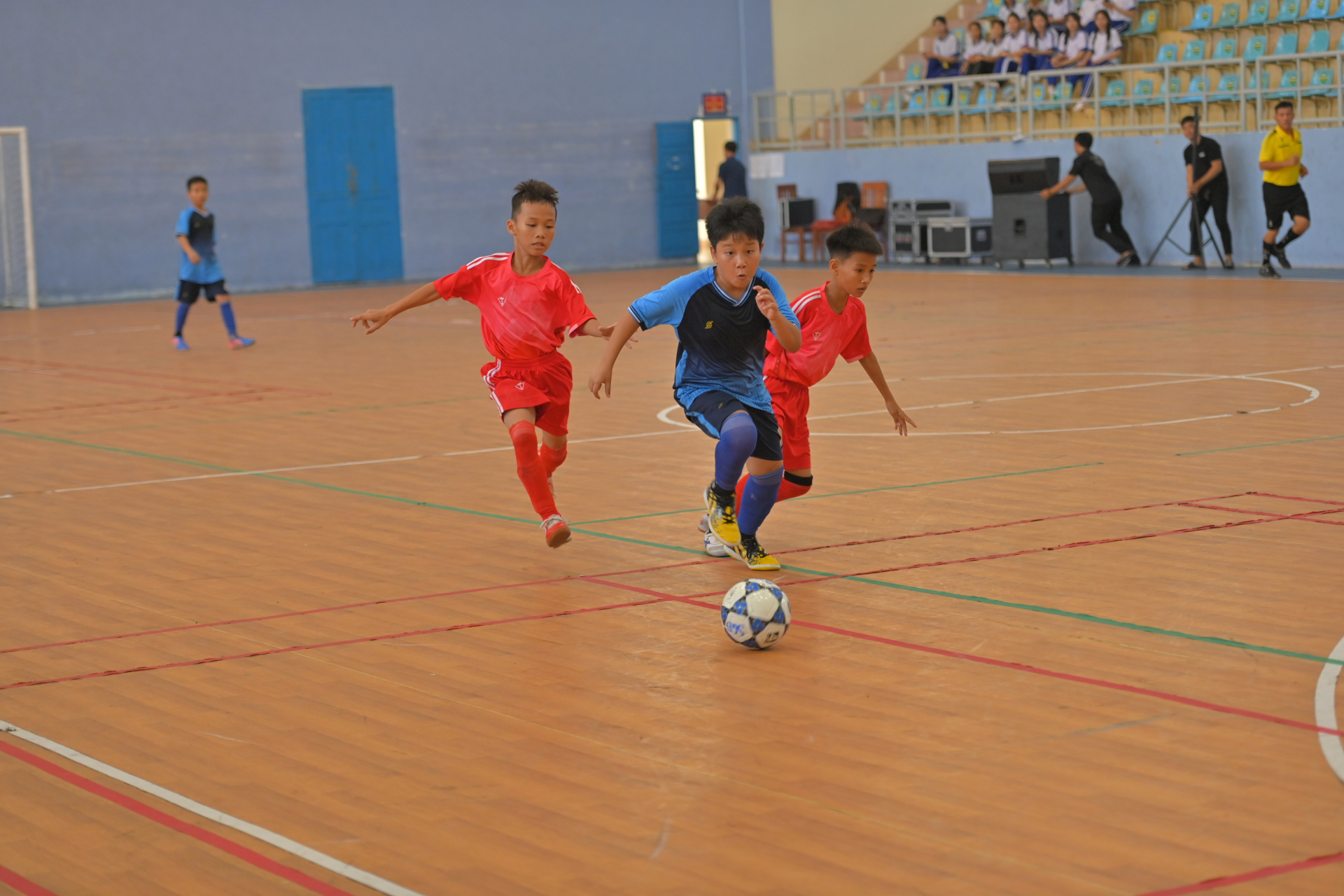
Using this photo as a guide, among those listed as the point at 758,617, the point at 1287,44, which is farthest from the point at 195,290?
the point at 1287,44

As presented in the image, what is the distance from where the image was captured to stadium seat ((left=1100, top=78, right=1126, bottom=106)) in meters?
24.7

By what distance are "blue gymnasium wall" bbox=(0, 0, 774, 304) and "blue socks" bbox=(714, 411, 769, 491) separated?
21980 millimetres

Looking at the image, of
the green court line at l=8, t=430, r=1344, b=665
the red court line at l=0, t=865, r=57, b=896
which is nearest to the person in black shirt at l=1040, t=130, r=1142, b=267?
the green court line at l=8, t=430, r=1344, b=665

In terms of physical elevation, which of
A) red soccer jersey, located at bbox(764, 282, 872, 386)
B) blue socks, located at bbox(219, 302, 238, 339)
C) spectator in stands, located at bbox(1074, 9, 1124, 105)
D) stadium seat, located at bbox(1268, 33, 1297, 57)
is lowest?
red soccer jersey, located at bbox(764, 282, 872, 386)

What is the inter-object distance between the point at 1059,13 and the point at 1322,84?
5719 mm

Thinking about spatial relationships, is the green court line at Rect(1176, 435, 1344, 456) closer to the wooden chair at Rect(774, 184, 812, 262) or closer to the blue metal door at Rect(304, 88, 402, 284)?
the wooden chair at Rect(774, 184, 812, 262)

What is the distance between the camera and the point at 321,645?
5324 mm

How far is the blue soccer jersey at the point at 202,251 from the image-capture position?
1675cm

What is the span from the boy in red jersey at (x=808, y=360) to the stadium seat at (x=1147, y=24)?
2115 centimetres

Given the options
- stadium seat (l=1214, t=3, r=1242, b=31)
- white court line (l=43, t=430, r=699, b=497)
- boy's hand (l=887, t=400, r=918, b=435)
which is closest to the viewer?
boy's hand (l=887, t=400, r=918, b=435)

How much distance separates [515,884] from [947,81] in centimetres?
2583

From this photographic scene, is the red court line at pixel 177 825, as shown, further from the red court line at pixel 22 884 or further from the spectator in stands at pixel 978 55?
the spectator in stands at pixel 978 55

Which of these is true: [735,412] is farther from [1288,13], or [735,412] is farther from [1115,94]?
[1115,94]

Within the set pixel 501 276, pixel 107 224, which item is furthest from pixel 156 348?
pixel 501 276
